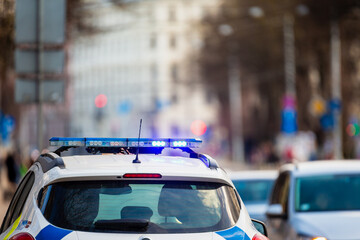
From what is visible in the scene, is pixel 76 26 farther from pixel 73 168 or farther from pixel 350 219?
pixel 73 168

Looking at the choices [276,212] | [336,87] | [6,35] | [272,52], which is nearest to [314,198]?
[276,212]

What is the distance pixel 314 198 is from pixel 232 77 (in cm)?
6652

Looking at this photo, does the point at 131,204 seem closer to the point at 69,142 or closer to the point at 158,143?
the point at 158,143

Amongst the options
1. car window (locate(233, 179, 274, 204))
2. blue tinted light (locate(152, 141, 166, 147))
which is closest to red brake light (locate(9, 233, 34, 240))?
blue tinted light (locate(152, 141, 166, 147))

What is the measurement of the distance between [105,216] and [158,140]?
3.62ft

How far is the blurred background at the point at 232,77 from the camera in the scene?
44.6 feet

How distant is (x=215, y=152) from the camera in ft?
265

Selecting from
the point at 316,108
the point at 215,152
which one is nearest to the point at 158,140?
the point at 316,108

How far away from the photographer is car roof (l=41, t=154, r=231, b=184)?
6.04 m

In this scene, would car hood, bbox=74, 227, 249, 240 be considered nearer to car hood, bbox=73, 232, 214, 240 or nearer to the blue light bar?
car hood, bbox=73, 232, 214, 240

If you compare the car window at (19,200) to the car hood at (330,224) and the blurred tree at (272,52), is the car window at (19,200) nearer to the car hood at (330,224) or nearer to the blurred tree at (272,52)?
the car hood at (330,224)

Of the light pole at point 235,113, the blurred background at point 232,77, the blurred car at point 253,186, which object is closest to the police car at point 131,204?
the blurred background at point 232,77

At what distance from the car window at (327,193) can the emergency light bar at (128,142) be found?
14.5ft

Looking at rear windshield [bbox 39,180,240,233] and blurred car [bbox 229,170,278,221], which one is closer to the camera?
rear windshield [bbox 39,180,240,233]
